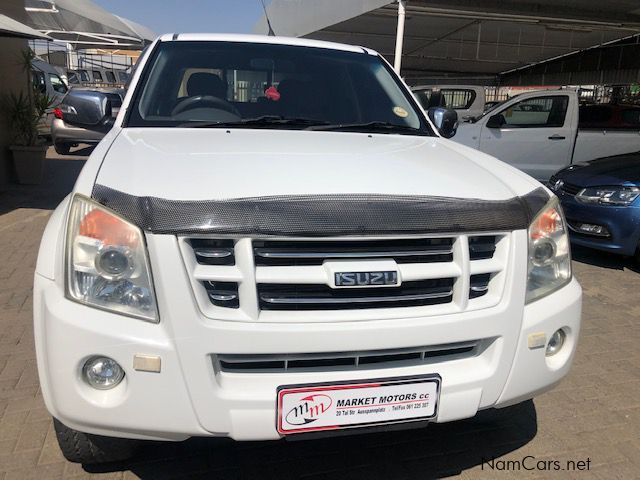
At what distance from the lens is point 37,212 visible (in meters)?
6.96

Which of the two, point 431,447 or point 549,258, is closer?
point 549,258

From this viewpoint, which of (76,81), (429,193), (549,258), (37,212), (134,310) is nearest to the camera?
(134,310)

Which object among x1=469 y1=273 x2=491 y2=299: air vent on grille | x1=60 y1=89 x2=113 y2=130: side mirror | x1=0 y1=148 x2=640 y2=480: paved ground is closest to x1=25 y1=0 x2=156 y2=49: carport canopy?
x1=60 y1=89 x2=113 y2=130: side mirror

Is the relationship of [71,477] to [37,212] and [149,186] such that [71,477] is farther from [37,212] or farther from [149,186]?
[37,212]

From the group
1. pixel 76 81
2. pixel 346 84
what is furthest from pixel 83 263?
pixel 76 81

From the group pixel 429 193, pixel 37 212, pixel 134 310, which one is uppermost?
pixel 429 193

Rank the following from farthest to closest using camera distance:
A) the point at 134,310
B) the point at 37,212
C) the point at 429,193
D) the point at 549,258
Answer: the point at 37,212 < the point at 549,258 < the point at 429,193 < the point at 134,310

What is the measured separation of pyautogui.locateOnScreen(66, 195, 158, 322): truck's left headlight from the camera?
1.74 m

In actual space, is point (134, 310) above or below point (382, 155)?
below

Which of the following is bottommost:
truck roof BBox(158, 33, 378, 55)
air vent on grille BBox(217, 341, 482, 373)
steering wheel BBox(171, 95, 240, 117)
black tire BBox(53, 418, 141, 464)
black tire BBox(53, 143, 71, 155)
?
black tire BBox(53, 143, 71, 155)

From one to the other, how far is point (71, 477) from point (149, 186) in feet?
4.20

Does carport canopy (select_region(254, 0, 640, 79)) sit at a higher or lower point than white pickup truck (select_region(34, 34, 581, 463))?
higher

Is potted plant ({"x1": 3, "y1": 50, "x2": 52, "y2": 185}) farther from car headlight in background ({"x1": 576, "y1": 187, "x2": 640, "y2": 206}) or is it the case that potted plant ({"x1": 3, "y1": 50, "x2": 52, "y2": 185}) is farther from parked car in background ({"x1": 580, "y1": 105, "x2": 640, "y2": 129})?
parked car in background ({"x1": 580, "y1": 105, "x2": 640, "y2": 129})

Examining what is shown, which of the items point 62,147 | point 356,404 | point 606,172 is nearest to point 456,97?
point 606,172
